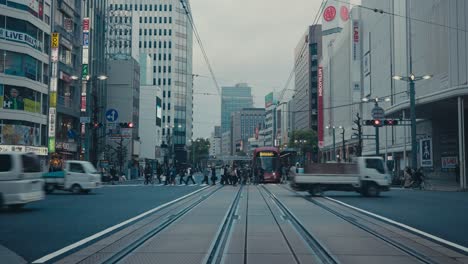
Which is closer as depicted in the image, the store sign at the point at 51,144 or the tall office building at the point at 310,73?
the store sign at the point at 51,144

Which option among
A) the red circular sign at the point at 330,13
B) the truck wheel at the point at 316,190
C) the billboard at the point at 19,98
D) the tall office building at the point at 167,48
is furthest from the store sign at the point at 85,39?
the tall office building at the point at 167,48

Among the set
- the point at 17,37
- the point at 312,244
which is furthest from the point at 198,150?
the point at 312,244

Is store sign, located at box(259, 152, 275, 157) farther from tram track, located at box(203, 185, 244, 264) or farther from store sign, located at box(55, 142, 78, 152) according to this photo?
tram track, located at box(203, 185, 244, 264)

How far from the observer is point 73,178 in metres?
28.6

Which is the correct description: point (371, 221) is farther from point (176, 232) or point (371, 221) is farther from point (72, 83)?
point (72, 83)

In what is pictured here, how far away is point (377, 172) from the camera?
27469 mm

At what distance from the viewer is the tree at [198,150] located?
14525cm

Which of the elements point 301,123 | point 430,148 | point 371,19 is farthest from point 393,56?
point 301,123

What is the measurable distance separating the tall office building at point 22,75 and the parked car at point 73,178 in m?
15.5

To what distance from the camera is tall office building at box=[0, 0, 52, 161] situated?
43.4 meters

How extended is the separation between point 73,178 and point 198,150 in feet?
399

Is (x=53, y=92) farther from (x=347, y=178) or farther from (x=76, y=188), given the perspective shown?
(x=347, y=178)

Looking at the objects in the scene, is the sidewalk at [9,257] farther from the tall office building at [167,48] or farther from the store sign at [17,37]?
the tall office building at [167,48]

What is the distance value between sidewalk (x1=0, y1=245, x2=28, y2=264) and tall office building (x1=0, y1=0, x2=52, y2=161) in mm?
34967
